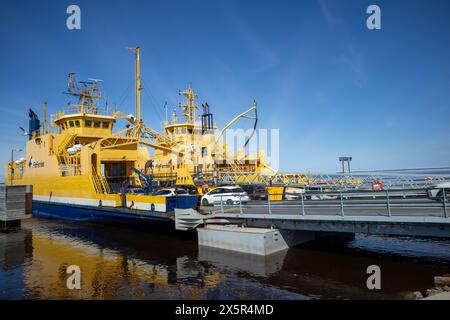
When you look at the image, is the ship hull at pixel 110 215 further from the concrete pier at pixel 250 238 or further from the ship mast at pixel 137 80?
the ship mast at pixel 137 80

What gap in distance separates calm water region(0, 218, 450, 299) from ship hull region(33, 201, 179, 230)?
97 centimetres

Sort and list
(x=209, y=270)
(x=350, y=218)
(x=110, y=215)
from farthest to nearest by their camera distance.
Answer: (x=110, y=215) < (x=209, y=270) < (x=350, y=218)

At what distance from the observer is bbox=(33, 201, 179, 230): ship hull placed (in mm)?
16020

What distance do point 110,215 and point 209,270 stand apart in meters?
10.1

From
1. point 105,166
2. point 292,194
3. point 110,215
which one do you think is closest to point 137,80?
point 105,166

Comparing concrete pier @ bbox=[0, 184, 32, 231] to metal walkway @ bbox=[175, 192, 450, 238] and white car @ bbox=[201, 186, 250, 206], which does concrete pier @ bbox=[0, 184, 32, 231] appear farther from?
metal walkway @ bbox=[175, 192, 450, 238]

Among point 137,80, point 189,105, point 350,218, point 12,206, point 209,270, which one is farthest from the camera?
point 189,105

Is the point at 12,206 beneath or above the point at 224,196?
beneath

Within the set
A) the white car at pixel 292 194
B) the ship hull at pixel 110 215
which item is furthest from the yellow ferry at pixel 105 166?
the white car at pixel 292 194

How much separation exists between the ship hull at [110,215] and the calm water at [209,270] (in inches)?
38.3

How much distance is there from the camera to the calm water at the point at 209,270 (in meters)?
9.07

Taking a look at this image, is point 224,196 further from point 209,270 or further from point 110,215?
point 110,215

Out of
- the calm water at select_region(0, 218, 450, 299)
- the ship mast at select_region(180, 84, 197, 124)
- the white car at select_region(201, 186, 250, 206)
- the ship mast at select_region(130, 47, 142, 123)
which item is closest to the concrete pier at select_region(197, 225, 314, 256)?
the calm water at select_region(0, 218, 450, 299)

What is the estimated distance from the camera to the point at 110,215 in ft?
62.2
